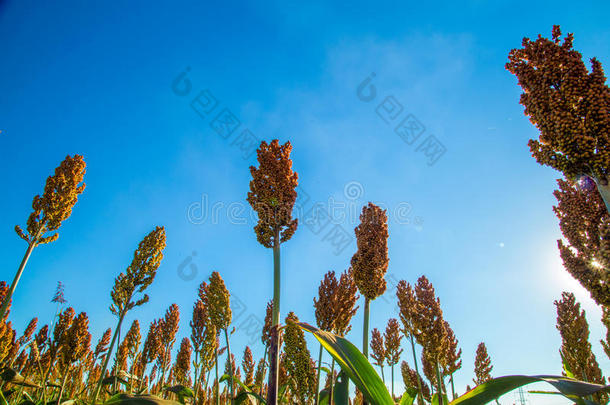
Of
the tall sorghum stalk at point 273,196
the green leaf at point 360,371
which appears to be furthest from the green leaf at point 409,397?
the green leaf at point 360,371

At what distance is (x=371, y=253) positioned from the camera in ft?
25.2

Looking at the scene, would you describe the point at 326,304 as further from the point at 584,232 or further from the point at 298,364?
the point at 584,232

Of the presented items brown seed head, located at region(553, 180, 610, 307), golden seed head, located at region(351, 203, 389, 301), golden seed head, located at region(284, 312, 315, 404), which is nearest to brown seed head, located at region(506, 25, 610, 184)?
brown seed head, located at region(553, 180, 610, 307)

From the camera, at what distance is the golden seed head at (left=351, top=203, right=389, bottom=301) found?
286 inches

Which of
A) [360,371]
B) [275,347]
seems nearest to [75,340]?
[275,347]

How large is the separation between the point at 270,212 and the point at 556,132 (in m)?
5.43

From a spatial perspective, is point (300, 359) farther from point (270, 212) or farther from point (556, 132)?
point (556, 132)

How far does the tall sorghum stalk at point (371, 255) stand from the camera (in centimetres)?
722

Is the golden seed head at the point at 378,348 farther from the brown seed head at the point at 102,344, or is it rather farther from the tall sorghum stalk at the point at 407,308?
the brown seed head at the point at 102,344

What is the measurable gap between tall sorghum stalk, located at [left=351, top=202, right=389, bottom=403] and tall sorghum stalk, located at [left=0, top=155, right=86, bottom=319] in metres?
7.73

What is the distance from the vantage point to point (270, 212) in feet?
17.0

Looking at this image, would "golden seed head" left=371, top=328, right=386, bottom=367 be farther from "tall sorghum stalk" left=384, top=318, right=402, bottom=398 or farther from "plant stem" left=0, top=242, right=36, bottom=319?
"plant stem" left=0, top=242, right=36, bottom=319

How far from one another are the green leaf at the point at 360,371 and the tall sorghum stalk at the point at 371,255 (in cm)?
447

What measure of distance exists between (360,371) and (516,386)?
1.07 meters
